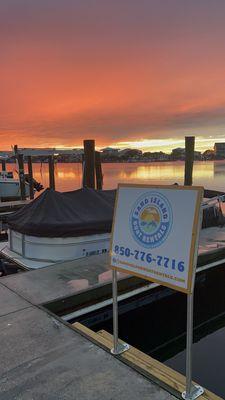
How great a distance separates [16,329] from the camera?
460cm

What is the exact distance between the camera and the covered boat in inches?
320

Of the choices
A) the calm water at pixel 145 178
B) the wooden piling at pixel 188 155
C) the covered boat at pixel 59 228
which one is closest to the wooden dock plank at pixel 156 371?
the covered boat at pixel 59 228

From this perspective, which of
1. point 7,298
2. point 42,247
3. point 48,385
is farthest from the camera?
point 42,247

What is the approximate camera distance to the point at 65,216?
332 inches

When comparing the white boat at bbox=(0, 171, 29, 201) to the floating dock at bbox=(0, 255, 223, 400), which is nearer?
the floating dock at bbox=(0, 255, 223, 400)

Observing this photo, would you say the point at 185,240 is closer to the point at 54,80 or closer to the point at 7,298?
the point at 7,298

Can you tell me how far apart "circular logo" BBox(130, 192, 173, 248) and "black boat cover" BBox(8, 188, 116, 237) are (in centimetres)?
454

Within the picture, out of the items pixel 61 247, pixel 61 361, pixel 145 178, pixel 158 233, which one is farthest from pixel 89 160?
pixel 145 178

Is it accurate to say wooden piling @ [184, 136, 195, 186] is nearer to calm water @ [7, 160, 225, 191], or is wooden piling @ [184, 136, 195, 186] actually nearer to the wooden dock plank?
the wooden dock plank

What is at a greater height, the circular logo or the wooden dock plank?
the circular logo

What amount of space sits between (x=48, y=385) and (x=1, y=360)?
0.71m

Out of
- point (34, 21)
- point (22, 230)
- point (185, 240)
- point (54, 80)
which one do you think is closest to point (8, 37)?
point (34, 21)

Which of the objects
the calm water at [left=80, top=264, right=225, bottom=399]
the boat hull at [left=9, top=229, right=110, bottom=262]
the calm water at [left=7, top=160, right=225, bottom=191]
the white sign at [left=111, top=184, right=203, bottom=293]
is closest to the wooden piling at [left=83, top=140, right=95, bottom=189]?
the boat hull at [left=9, top=229, right=110, bottom=262]

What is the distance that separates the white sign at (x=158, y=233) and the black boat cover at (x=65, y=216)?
14.1 ft
